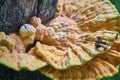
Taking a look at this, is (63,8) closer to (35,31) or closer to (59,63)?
(35,31)

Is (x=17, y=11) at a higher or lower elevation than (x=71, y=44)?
higher

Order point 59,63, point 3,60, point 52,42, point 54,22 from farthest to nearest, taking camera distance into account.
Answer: point 54,22
point 52,42
point 59,63
point 3,60

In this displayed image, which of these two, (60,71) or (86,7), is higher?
(86,7)

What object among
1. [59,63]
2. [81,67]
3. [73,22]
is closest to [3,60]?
[59,63]

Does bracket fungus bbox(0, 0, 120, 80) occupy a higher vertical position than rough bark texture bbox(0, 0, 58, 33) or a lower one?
lower
